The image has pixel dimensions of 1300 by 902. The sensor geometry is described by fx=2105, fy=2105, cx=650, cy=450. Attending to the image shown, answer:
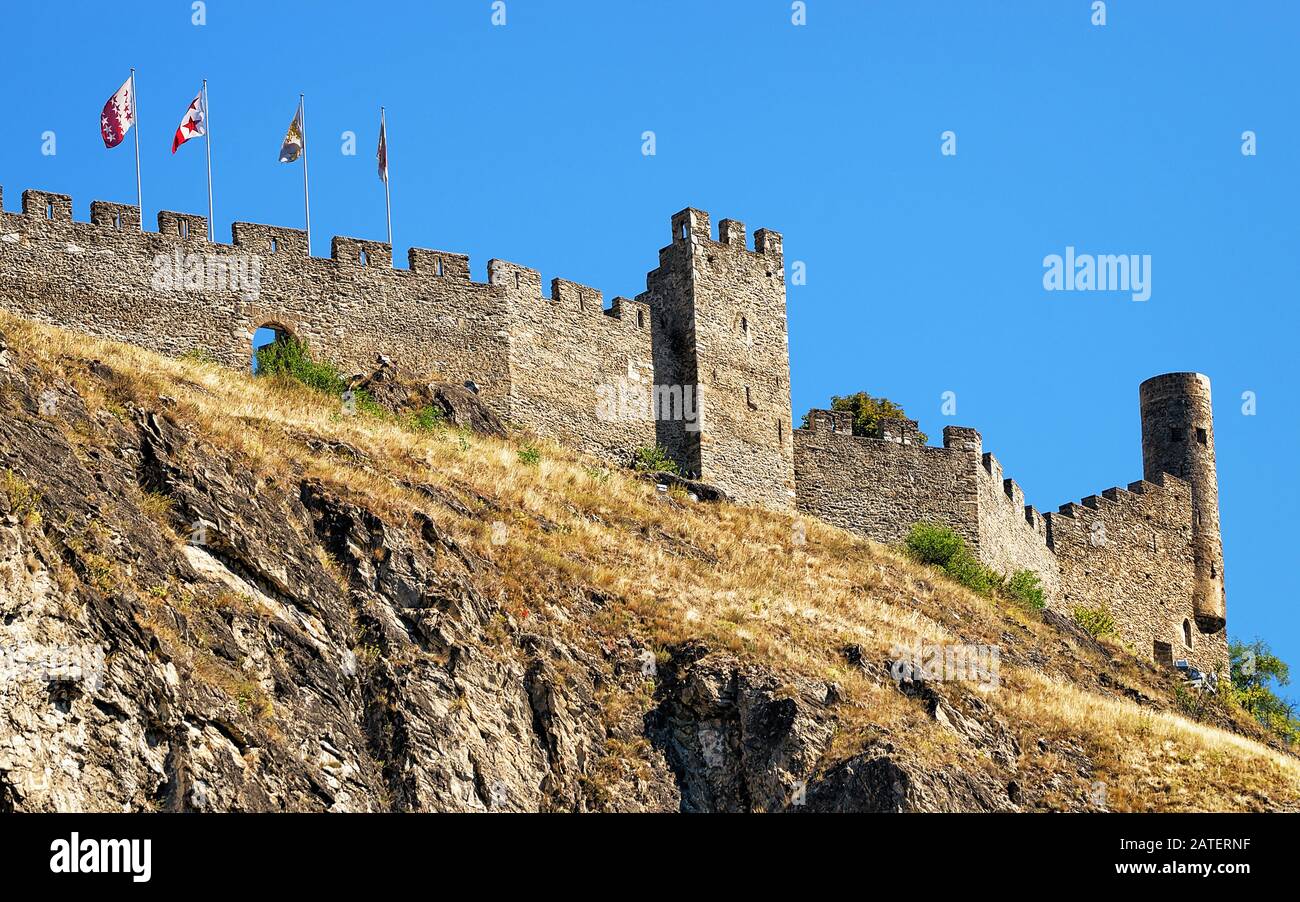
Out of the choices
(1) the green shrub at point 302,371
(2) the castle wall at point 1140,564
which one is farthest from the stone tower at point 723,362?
(2) the castle wall at point 1140,564

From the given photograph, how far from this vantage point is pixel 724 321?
51.5 metres

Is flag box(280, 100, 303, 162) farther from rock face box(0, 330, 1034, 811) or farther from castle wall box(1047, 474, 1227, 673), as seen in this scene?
castle wall box(1047, 474, 1227, 673)

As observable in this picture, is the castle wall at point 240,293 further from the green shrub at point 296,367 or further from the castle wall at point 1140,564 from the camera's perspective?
the castle wall at point 1140,564

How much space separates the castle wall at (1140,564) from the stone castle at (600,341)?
11 cm

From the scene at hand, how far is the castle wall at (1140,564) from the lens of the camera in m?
60.4

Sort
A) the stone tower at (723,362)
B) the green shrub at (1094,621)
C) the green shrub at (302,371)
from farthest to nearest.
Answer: the green shrub at (1094,621) < the stone tower at (723,362) < the green shrub at (302,371)

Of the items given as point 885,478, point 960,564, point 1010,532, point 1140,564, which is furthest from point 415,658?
point 1140,564

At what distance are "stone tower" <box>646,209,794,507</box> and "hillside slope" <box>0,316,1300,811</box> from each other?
388 inches

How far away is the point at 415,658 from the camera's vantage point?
92.9ft

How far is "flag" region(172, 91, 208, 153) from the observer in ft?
146

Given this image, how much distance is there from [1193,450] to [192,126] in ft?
115
